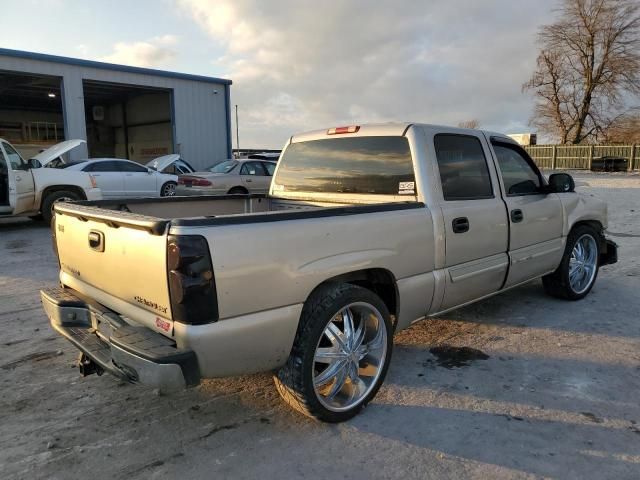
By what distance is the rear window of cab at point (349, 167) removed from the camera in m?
3.75

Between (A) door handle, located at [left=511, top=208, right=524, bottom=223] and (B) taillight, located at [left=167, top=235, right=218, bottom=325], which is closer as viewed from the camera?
(B) taillight, located at [left=167, top=235, right=218, bottom=325]

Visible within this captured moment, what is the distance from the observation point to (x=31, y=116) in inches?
1209

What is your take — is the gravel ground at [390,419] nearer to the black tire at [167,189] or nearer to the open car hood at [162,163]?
the black tire at [167,189]

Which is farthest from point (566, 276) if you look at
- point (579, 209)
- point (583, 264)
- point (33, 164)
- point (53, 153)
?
point (53, 153)

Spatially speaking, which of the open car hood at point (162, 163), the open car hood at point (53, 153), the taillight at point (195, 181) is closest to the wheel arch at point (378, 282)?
the open car hood at point (53, 153)

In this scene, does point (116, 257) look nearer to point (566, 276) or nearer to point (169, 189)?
point (566, 276)

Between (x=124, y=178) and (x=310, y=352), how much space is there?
42.6 feet

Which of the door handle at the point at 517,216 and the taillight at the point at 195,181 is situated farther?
the taillight at the point at 195,181

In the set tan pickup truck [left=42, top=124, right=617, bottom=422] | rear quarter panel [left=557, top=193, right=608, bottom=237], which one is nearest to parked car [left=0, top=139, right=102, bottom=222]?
tan pickup truck [left=42, top=124, right=617, bottom=422]

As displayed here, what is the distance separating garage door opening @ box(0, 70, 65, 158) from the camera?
25.5 meters

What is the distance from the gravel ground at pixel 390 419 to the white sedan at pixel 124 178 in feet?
33.1

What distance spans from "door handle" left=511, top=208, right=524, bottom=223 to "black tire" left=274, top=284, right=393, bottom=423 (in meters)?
1.94

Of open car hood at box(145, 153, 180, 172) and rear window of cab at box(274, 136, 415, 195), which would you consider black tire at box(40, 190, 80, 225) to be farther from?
rear window of cab at box(274, 136, 415, 195)

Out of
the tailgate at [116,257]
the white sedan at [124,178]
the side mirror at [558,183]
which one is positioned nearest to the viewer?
the tailgate at [116,257]
